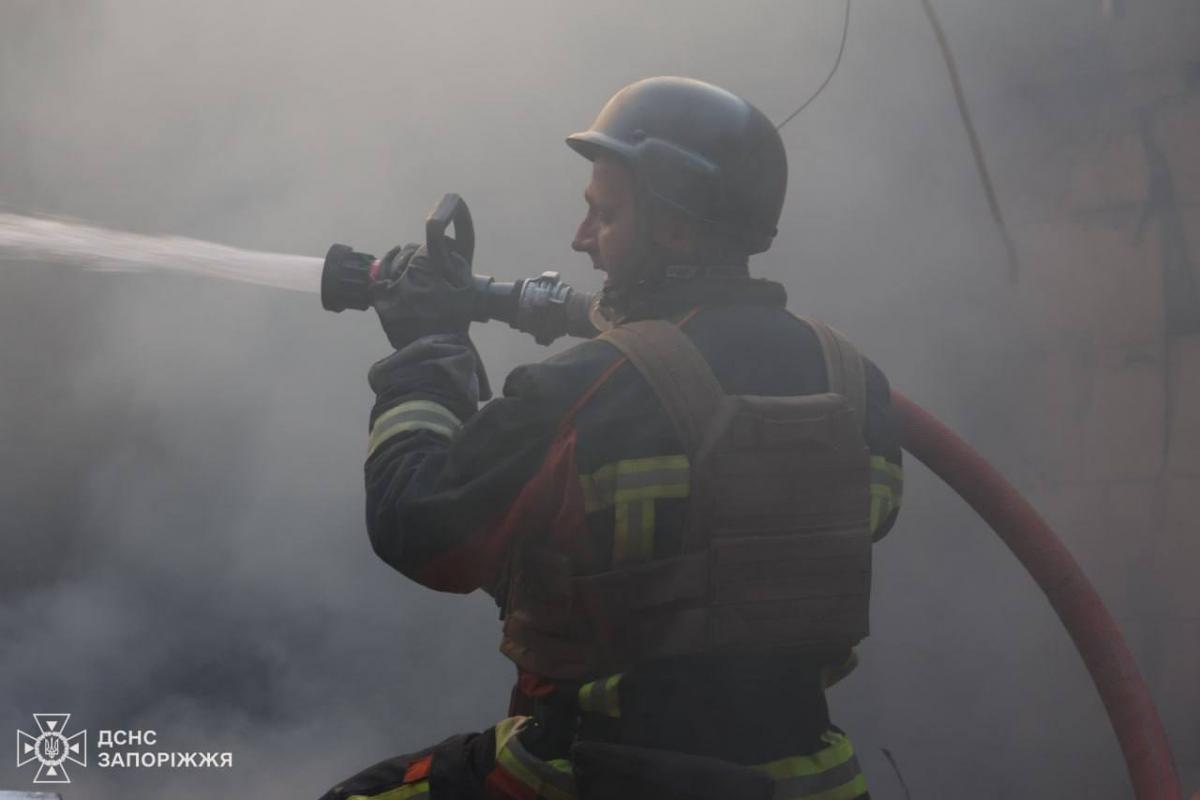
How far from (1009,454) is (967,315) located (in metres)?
0.57

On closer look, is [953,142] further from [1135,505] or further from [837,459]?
[837,459]

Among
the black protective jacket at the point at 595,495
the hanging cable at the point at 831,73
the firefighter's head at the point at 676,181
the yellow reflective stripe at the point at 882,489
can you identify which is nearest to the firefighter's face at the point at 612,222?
the firefighter's head at the point at 676,181

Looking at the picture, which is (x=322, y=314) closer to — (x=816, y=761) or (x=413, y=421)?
(x=413, y=421)

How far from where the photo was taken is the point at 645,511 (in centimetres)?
191

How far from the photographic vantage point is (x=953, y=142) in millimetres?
4855

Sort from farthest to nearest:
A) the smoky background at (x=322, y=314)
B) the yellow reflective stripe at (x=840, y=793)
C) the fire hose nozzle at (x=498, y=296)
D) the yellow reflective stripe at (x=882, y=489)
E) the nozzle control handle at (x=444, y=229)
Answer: the smoky background at (x=322, y=314), the fire hose nozzle at (x=498, y=296), the nozzle control handle at (x=444, y=229), the yellow reflective stripe at (x=882, y=489), the yellow reflective stripe at (x=840, y=793)

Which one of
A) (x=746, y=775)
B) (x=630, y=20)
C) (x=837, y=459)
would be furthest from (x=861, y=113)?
(x=746, y=775)

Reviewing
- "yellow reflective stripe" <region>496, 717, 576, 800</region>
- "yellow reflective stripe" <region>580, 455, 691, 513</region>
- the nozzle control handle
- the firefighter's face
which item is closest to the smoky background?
the nozzle control handle

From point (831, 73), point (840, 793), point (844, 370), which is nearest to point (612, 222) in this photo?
point (844, 370)

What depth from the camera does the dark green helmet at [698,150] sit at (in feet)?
7.22

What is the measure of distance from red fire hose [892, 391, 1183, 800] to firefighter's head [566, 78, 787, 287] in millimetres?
698

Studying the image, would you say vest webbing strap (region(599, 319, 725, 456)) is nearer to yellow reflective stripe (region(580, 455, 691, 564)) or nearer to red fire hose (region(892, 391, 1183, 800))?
yellow reflective stripe (region(580, 455, 691, 564))

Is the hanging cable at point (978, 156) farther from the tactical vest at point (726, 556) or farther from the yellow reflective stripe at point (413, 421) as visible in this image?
the yellow reflective stripe at point (413, 421)

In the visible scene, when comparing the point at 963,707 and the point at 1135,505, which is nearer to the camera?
the point at 1135,505
